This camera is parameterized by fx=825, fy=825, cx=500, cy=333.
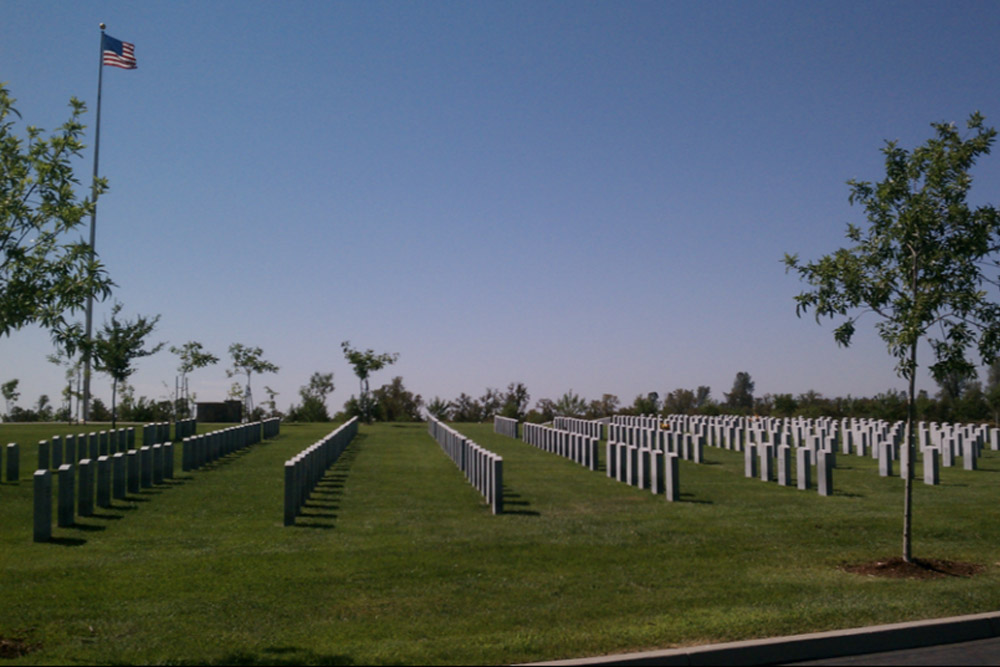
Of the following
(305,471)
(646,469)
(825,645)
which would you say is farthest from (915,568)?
(305,471)

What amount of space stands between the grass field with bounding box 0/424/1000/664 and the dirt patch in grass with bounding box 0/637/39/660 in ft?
0.28

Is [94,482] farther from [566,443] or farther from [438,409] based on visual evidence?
[438,409]

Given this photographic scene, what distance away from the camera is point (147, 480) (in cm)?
1642

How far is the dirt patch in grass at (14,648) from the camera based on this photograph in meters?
6.29

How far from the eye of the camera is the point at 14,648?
6.44 m

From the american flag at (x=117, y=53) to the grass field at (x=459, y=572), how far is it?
29.7 metres

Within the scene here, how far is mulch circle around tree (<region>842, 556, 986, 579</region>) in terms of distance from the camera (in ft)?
30.6

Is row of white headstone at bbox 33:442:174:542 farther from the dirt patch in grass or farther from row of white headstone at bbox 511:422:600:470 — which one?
row of white headstone at bbox 511:422:600:470

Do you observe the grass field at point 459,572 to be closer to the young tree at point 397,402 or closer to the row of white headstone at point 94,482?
the row of white headstone at point 94,482

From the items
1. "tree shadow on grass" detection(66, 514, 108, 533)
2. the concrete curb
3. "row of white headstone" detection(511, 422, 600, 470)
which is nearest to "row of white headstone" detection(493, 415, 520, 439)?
"row of white headstone" detection(511, 422, 600, 470)

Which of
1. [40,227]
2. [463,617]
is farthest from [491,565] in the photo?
[40,227]

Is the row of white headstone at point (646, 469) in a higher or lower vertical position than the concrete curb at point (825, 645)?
higher

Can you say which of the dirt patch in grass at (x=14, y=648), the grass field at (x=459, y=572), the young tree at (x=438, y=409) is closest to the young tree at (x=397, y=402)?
the young tree at (x=438, y=409)

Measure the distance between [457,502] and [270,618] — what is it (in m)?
7.46
